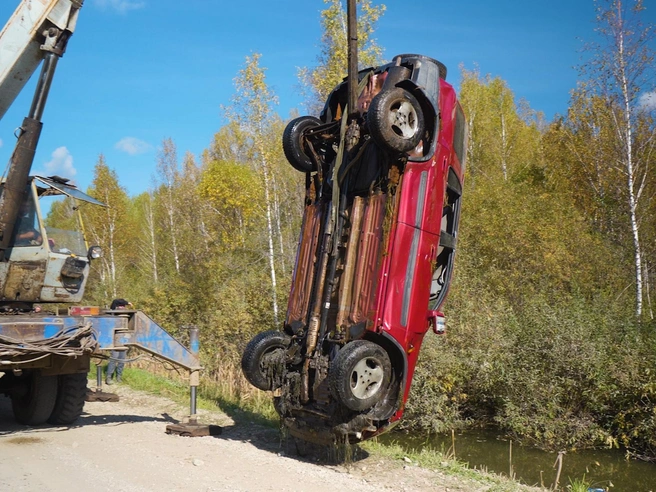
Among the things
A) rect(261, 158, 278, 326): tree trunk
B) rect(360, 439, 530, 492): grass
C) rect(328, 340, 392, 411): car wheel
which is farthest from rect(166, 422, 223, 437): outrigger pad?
rect(261, 158, 278, 326): tree trunk

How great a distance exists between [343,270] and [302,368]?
1034mm

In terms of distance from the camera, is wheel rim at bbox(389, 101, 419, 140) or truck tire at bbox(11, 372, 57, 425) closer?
wheel rim at bbox(389, 101, 419, 140)

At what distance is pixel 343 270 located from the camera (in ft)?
20.0

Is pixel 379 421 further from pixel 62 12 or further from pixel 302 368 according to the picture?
pixel 62 12

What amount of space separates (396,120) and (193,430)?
4.09m

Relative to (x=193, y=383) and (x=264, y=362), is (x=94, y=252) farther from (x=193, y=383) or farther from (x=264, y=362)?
(x=264, y=362)

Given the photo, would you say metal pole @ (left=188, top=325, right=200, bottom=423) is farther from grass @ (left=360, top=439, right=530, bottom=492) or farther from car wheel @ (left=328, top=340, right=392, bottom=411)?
car wheel @ (left=328, top=340, right=392, bottom=411)

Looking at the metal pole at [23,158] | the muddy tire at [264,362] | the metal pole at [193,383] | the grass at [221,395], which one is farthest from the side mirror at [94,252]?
the muddy tire at [264,362]

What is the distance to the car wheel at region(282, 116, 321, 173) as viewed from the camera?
6.77 m

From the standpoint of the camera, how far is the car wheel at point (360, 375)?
530 cm

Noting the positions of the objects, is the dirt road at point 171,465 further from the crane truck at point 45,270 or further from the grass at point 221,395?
the grass at point 221,395

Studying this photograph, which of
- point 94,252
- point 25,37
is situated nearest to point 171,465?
point 94,252

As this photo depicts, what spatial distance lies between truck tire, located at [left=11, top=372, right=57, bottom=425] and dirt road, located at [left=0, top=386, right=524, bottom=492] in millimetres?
148

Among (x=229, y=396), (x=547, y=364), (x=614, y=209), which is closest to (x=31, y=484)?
(x=229, y=396)
